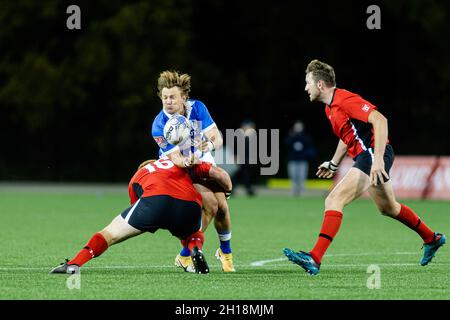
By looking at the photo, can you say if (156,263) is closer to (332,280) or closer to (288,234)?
(332,280)

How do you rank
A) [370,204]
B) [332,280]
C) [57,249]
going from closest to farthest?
[332,280] < [57,249] < [370,204]

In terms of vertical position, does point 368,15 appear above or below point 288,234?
above

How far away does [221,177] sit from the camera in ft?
35.0

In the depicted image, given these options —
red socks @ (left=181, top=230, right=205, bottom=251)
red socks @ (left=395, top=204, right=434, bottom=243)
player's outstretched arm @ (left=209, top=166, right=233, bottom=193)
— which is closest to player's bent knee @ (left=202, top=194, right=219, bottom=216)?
player's outstretched arm @ (left=209, top=166, right=233, bottom=193)

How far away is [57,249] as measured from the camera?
1352cm

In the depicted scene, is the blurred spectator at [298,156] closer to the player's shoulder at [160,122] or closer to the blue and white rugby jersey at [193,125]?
the blue and white rugby jersey at [193,125]

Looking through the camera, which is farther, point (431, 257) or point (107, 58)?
point (107, 58)

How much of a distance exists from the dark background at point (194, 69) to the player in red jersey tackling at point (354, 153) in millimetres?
25193

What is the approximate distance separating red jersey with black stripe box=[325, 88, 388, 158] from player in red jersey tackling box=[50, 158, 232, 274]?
1306 millimetres

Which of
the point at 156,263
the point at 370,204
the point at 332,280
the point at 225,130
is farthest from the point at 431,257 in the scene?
the point at 225,130

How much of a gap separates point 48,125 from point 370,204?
1663 cm

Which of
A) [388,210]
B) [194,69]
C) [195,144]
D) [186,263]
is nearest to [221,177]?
[195,144]

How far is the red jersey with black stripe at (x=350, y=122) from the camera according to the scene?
35.4 ft

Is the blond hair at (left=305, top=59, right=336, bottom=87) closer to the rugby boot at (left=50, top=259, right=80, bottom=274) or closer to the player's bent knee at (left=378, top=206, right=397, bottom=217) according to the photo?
the player's bent knee at (left=378, top=206, right=397, bottom=217)
